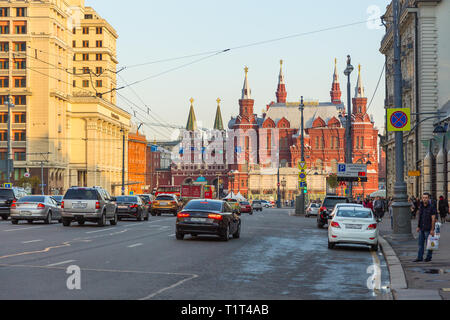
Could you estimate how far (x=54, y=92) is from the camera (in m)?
98.0

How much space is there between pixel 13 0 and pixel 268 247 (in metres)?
82.7

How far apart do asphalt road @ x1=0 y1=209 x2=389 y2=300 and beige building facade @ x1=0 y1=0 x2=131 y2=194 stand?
65036mm

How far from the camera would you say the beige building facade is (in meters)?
95.7

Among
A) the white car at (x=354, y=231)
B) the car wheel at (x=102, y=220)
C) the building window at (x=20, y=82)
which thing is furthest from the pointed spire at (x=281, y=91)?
the white car at (x=354, y=231)

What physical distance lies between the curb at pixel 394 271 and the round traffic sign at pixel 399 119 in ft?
15.9

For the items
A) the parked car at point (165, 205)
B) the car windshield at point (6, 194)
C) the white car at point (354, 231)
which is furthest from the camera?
the parked car at point (165, 205)

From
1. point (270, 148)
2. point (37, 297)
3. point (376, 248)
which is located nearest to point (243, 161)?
point (270, 148)

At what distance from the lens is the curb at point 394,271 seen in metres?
12.9

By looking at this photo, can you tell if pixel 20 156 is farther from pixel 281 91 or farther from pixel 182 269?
pixel 281 91

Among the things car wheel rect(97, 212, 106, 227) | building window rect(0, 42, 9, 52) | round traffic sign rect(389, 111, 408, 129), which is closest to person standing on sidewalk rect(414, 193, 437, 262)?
round traffic sign rect(389, 111, 408, 129)

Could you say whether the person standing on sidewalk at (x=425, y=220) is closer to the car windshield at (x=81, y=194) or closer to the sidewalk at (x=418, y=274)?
the sidewalk at (x=418, y=274)

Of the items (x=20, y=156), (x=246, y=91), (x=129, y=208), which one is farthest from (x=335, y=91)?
(x=129, y=208)

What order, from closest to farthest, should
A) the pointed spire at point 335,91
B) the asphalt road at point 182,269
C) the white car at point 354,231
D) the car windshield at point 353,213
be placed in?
the asphalt road at point 182,269 → the white car at point 354,231 → the car windshield at point 353,213 → the pointed spire at point 335,91

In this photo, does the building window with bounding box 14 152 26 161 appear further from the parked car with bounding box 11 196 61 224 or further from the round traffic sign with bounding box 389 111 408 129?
the round traffic sign with bounding box 389 111 408 129
